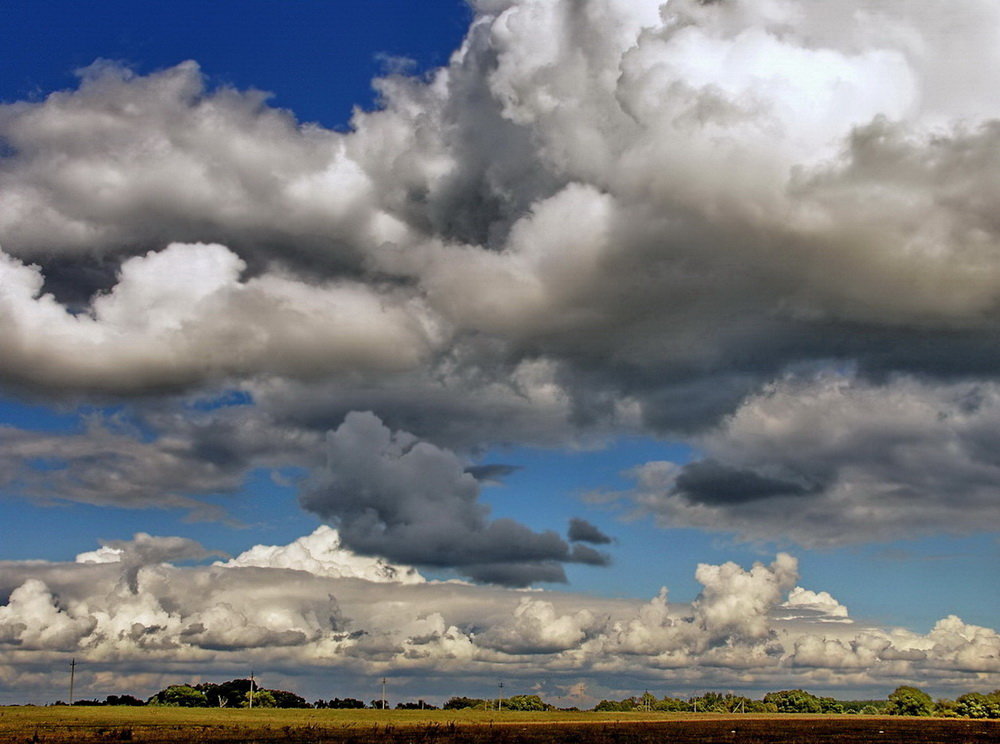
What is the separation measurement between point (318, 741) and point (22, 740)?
1731 inches

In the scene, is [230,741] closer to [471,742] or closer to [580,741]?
[471,742]

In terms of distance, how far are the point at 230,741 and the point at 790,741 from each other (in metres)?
93.5

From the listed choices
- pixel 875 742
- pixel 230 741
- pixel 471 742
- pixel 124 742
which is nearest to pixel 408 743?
pixel 471 742

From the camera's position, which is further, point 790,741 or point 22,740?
point 790,741

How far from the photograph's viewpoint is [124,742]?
148 metres

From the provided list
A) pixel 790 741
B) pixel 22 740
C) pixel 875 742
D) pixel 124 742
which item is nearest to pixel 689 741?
pixel 790 741

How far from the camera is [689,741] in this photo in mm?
160375

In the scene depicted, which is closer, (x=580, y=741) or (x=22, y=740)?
(x=22, y=740)

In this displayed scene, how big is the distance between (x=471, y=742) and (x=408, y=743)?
1129 cm

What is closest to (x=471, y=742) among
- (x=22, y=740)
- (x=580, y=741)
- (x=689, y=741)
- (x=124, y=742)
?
(x=580, y=741)

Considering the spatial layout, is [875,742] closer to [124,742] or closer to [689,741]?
[689,741]

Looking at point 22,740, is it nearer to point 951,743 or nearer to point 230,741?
point 230,741

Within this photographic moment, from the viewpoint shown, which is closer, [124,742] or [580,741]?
[124,742]

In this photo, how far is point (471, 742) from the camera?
14888cm
